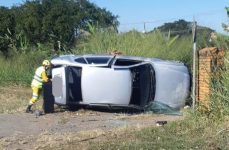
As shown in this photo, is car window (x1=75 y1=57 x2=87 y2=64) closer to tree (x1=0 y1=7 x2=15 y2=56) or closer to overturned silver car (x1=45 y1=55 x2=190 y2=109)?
overturned silver car (x1=45 y1=55 x2=190 y2=109)

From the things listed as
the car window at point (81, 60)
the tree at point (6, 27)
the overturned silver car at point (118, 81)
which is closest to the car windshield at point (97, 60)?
the overturned silver car at point (118, 81)

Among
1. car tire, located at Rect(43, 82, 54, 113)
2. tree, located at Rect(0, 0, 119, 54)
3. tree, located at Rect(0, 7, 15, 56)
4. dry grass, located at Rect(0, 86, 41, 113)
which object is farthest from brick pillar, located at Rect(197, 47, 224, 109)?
tree, located at Rect(0, 0, 119, 54)

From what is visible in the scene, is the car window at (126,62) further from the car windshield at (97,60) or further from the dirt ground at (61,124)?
the dirt ground at (61,124)

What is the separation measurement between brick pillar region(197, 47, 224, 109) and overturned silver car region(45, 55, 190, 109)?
322 centimetres

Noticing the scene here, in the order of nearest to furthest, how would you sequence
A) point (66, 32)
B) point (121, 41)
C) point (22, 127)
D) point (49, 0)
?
1. point (22, 127)
2. point (121, 41)
3. point (66, 32)
4. point (49, 0)

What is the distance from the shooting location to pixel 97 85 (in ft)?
53.6

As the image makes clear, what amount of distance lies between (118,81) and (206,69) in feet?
14.0

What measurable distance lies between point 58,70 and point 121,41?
7524 millimetres

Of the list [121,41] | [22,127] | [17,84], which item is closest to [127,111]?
[22,127]

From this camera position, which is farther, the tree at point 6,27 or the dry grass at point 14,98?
the tree at point 6,27

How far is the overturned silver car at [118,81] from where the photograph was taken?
645 inches

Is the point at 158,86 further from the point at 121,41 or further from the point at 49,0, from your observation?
the point at 49,0

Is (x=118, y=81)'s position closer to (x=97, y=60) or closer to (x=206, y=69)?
A: (x=97, y=60)

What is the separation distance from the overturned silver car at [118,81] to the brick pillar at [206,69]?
3.22 m
